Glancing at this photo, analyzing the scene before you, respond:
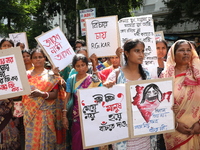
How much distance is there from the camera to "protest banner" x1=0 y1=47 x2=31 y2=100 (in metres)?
2.21

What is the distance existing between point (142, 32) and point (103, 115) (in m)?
1.71

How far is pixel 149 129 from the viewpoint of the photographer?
2150 mm

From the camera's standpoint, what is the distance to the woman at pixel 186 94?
7.83 ft

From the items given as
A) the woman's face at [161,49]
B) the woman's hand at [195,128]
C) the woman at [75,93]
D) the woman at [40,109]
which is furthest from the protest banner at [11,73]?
the woman's face at [161,49]

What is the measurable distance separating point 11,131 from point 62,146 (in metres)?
0.80

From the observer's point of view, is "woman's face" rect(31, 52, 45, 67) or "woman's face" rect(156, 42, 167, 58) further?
"woman's face" rect(156, 42, 167, 58)

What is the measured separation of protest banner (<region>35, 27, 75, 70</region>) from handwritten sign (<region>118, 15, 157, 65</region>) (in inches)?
37.1

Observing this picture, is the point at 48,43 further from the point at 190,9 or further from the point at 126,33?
the point at 190,9

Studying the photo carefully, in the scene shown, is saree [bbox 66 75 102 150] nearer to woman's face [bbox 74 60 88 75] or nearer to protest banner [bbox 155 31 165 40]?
woman's face [bbox 74 60 88 75]

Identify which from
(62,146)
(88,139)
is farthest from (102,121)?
(62,146)

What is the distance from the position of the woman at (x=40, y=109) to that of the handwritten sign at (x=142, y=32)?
1255 millimetres

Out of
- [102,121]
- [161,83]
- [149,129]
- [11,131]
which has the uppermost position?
[161,83]

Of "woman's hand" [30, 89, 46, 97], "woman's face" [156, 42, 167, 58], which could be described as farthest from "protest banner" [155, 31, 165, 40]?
"woman's hand" [30, 89, 46, 97]

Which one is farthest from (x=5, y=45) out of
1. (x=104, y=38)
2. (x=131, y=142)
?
(x=131, y=142)
